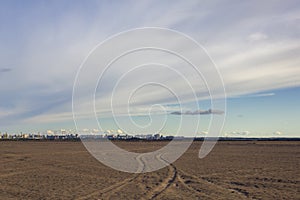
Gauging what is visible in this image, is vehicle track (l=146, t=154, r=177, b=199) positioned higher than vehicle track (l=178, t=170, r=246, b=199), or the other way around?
vehicle track (l=146, t=154, r=177, b=199)

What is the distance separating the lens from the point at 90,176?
27.7 m

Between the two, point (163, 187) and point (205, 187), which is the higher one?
point (163, 187)

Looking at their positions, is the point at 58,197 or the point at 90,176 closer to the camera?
the point at 58,197

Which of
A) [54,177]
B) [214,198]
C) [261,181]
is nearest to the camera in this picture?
[214,198]

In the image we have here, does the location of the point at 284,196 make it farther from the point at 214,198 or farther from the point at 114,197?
the point at 114,197

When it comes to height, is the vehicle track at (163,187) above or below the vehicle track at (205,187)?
above

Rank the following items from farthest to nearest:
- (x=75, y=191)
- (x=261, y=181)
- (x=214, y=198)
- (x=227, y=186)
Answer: (x=261, y=181), (x=227, y=186), (x=75, y=191), (x=214, y=198)

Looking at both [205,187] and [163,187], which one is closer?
[163,187]

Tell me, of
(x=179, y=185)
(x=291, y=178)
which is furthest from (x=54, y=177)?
(x=291, y=178)

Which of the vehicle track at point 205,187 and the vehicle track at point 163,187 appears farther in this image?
the vehicle track at point 205,187

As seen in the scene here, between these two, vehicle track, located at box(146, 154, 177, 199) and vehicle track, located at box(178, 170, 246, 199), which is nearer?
vehicle track, located at box(146, 154, 177, 199)

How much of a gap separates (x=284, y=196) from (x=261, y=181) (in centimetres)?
565

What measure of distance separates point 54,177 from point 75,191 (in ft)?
23.6

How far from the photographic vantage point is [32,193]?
20219mm
